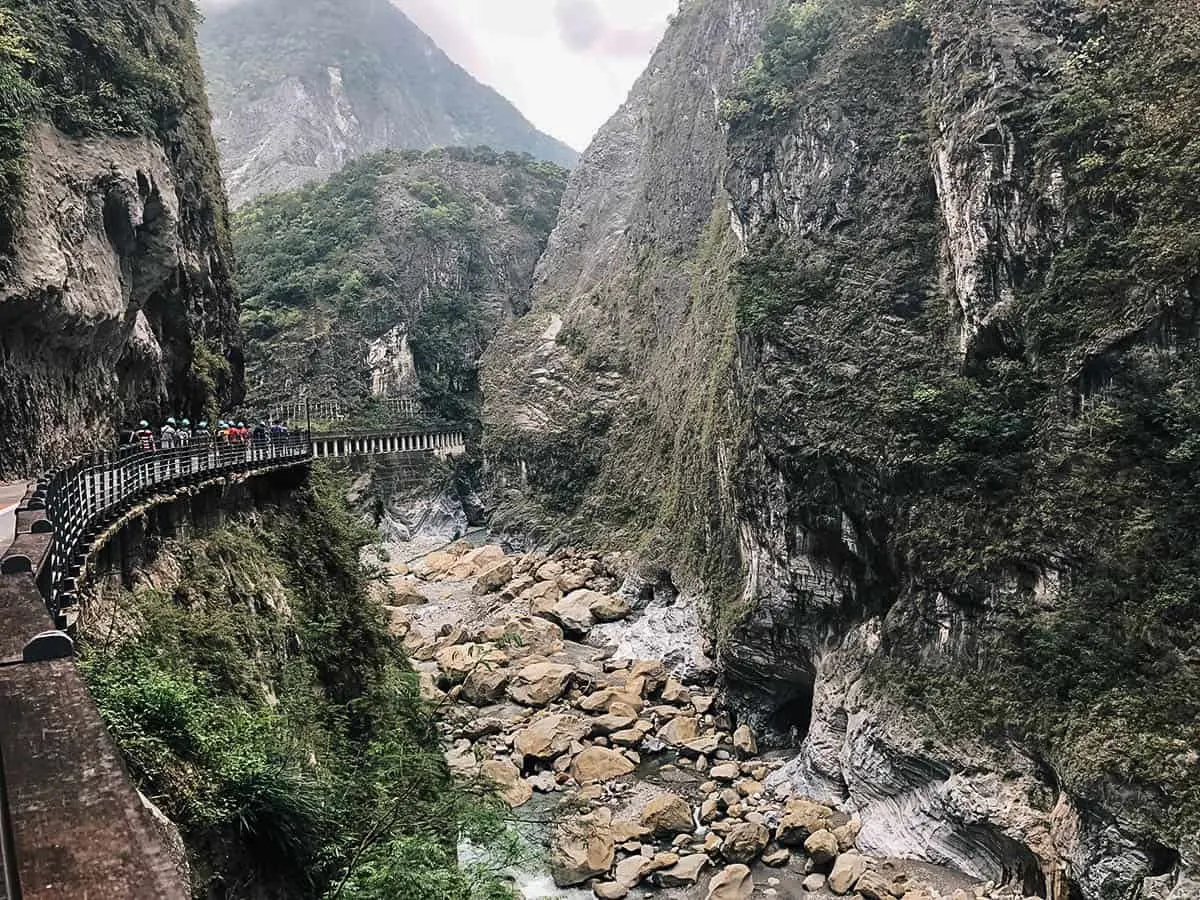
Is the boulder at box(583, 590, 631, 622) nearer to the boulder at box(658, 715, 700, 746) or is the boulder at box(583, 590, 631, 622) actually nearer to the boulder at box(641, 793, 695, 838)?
the boulder at box(658, 715, 700, 746)

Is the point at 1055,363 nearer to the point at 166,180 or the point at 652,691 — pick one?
the point at 652,691

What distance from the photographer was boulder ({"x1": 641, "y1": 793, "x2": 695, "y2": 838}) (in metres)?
19.1

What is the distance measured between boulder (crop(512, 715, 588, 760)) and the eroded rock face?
13.6 meters

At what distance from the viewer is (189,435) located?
18.0 m

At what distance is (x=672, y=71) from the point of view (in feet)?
209

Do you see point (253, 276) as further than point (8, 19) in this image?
Yes

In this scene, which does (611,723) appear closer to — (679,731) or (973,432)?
(679,731)

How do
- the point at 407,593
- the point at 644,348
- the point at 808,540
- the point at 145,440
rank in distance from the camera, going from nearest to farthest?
the point at 145,440 < the point at 808,540 < the point at 407,593 < the point at 644,348

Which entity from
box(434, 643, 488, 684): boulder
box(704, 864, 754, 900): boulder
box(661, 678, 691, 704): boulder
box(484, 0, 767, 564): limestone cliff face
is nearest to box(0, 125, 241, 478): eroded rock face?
box(434, 643, 488, 684): boulder

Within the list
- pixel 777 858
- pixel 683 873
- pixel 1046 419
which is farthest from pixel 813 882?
pixel 1046 419

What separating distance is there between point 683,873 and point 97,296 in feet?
58.5

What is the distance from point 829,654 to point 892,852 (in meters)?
6.10

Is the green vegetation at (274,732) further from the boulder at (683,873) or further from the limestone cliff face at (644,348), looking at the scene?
the limestone cliff face at (644,348)

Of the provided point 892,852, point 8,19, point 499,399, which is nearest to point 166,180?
point 8,19
